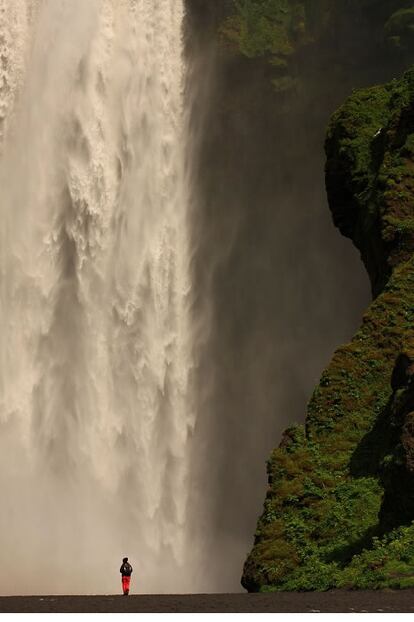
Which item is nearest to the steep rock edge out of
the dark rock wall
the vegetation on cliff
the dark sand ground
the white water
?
the dark sand ground

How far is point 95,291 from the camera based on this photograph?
5550cm

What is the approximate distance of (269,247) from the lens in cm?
6288

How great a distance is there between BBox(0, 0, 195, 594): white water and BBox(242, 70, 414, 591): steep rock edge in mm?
19743

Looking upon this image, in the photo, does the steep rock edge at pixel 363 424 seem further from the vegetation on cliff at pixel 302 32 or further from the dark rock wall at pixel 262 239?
the vegetation on cliff at pixel 302 32

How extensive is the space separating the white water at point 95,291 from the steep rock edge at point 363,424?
1974cm

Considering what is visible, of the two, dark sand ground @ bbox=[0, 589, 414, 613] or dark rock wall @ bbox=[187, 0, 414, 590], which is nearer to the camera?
dark sand ground @ bbox=[0, 589, 414, 613]

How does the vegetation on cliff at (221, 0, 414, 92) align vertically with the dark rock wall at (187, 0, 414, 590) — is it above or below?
above

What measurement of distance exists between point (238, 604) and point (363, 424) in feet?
35.2

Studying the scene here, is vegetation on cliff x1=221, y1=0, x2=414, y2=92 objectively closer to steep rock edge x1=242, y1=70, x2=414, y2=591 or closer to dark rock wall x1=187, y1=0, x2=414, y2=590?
dark rock wall x1=187, y1=0, x2=414, y2=590

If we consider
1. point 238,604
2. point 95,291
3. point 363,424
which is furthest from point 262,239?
point 238,604

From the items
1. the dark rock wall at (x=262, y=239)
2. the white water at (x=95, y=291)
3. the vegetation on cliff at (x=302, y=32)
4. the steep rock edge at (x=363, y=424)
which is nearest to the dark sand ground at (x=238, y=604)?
the steep rock edge at (x=363, y=424)

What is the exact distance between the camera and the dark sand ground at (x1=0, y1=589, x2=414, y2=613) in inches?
692

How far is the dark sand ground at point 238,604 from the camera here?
1758 centimetres

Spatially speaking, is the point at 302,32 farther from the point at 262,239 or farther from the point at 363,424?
the point at 363,424
